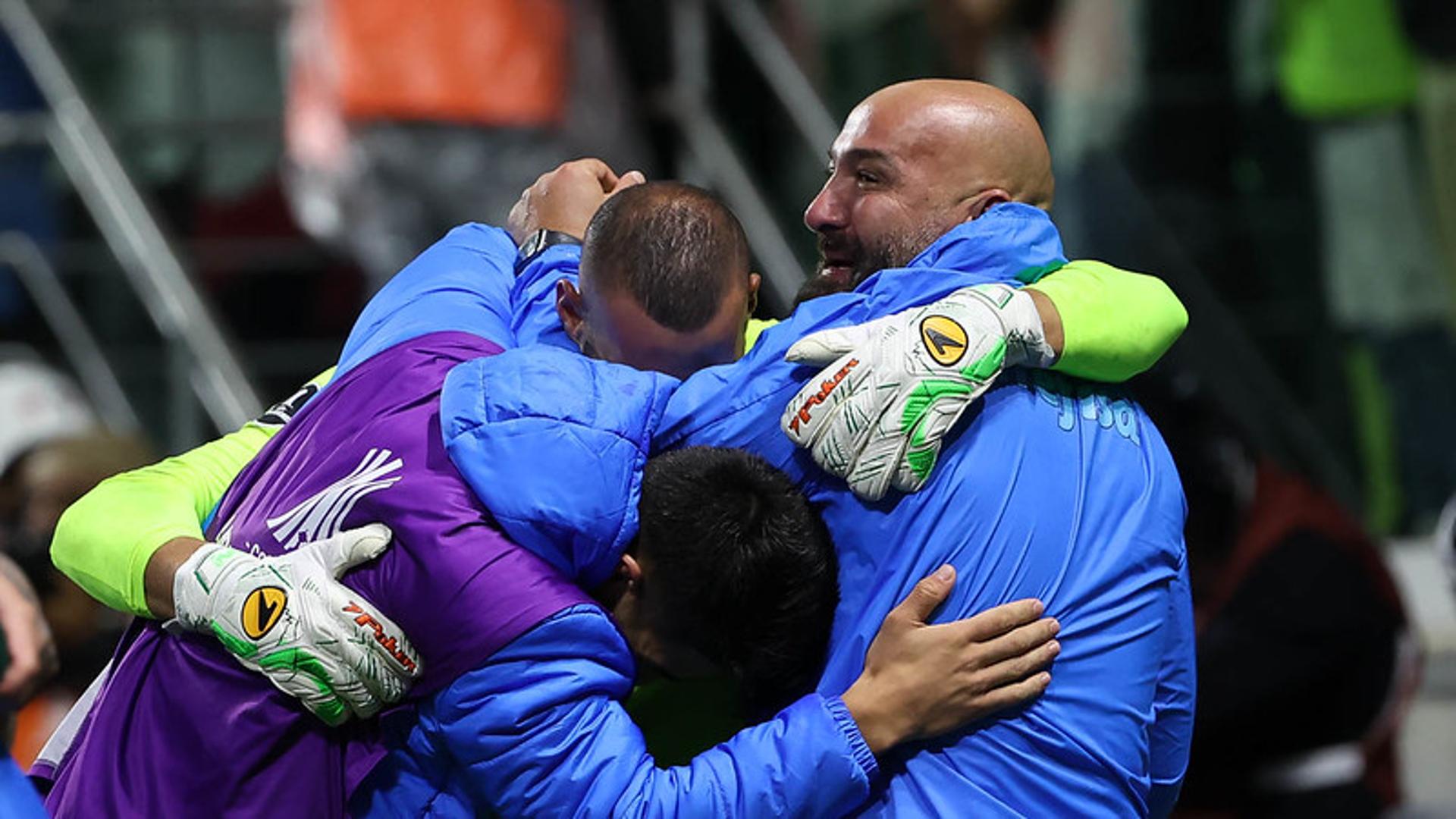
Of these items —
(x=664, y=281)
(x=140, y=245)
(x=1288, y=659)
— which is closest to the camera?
(x=664, y=281)

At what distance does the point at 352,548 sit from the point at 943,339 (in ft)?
2.13

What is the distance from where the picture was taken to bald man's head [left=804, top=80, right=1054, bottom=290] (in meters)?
2.64

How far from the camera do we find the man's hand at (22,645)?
2.26 m

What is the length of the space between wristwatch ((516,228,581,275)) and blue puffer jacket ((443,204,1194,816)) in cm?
41

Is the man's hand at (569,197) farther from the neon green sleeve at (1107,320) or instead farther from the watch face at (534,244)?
the neon green sleeve at (1107,320)

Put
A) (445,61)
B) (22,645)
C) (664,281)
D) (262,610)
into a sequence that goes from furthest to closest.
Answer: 1. (445,61)
2. (664,281)
3. (262,610)
4. (22,645)

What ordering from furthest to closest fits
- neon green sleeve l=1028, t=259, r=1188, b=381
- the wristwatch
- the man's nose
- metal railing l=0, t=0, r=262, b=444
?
metal railing l=0, t=0, r=262, b=444 → the wristwatch → the man's nose → neon green sleeve l=1028, t=259, r=1188, b=381

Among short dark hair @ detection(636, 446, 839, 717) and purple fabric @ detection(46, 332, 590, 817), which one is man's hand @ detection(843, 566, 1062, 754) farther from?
purple fabric @ detection(46, 332, 590, 817)

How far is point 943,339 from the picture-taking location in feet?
7.67

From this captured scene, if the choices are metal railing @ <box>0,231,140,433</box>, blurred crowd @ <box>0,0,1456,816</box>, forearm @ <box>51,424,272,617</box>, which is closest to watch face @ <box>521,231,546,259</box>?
forearm @ <box>51,424,272,617</box>

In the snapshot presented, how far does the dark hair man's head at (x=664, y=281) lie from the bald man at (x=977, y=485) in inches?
2.4

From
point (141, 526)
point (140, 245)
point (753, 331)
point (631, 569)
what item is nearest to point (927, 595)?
point (631, 569)

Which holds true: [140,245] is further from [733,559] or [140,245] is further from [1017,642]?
[1017,642]

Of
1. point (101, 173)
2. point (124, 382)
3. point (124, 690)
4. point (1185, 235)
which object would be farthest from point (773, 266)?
point (124, 690)
